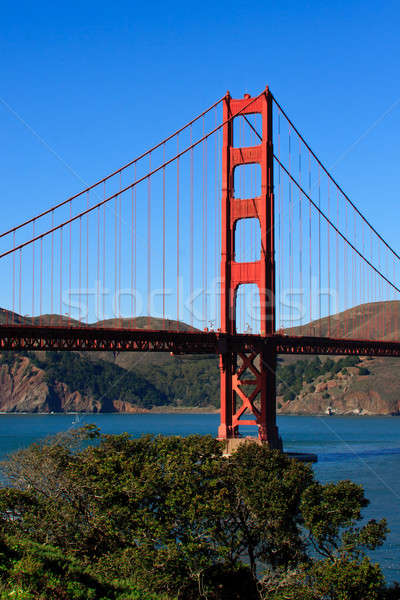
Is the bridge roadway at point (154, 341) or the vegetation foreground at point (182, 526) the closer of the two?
the vegetation foreground at point (182, 526)

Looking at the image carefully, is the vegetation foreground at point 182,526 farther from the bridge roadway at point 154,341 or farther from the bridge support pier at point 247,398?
the bridge support pier at point 247,398

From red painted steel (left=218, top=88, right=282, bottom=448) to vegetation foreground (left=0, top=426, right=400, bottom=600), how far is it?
26161mm

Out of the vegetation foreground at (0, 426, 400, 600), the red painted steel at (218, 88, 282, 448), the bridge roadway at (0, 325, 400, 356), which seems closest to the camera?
the vegetation foreground at (0, 426, 400, 600)

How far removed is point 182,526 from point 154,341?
2844 cm

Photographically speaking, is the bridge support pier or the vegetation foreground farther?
the bridge support pier

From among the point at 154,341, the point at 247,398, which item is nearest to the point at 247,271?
the point at 154,341

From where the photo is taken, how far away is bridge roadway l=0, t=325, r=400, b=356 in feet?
146

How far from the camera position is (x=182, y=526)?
22.4 meters

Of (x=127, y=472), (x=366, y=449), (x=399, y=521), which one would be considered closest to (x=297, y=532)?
(x=127, y=472)

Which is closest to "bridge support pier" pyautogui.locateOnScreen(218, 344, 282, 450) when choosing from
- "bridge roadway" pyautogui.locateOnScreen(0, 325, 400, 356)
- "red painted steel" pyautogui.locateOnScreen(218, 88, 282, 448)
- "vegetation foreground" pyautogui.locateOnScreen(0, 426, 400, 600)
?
"red painted steel" pyautogui.locateOnScreen(218, 88, 282, 448)

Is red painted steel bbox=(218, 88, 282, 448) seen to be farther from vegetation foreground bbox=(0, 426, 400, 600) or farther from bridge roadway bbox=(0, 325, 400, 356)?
vegetation foreground bbox=(0, 426, 400, 600)

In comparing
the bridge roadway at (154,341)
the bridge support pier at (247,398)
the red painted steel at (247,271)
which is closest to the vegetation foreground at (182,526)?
the bridge roadway at (154,341)

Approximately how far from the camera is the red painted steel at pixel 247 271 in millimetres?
52719

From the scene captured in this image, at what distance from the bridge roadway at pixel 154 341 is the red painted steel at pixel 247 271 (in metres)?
0.60
